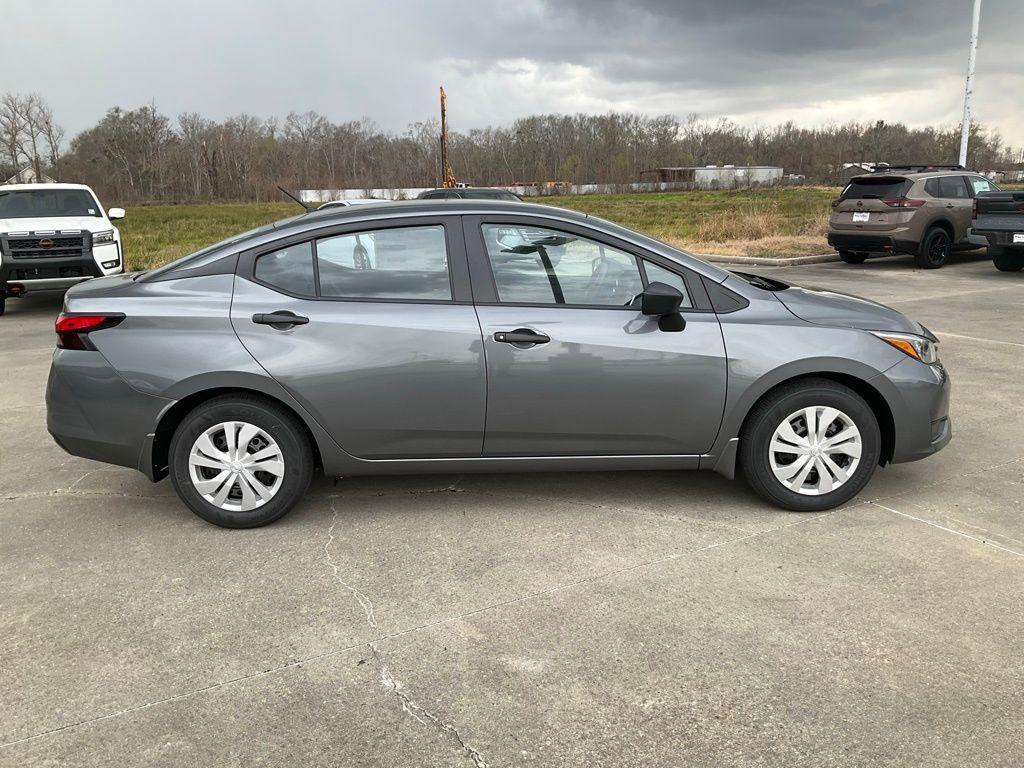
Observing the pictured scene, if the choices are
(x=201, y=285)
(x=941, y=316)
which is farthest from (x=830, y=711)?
(x=941, y=316)

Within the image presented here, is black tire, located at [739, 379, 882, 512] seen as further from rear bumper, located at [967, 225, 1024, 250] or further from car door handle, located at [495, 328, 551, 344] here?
rear bumper, located at [967, 225, 1024, 250]

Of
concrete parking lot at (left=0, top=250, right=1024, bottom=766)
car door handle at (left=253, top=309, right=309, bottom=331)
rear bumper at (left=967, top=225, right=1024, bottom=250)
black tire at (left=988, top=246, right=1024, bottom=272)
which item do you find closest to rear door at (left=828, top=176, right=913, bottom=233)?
rear bumper at (left=967, top=225, right=1024, bottom=250)

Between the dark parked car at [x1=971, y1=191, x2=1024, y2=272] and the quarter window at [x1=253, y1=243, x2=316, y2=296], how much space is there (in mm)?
12984

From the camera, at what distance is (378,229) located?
13.6 ft

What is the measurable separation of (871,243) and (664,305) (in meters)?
12.9

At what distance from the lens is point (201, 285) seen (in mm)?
4078

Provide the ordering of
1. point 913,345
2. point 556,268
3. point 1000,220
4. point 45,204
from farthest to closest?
point 1000,220 → point 45,204 → point 913,345 → point 556,268

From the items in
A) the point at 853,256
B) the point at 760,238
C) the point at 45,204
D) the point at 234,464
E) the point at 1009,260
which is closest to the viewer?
the point at 234,464

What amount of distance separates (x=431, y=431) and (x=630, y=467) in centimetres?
103

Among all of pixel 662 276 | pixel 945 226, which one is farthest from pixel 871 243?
pixel 662 276

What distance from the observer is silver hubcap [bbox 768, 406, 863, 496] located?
4.12 metres

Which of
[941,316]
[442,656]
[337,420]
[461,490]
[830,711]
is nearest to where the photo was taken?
[830,711]

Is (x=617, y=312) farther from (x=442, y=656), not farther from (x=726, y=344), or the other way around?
(x=442, y=656)

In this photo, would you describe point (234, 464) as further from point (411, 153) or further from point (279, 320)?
point (411, 153)
